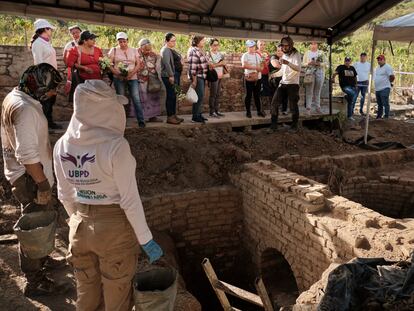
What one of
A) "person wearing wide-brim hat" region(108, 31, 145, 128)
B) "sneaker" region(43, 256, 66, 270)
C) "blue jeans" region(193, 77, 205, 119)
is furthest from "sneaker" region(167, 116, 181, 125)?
"sneaker" region(43, 256, 66, 270)

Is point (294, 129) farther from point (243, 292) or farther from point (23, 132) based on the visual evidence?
point (23, 132)

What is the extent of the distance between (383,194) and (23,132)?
20.9ft

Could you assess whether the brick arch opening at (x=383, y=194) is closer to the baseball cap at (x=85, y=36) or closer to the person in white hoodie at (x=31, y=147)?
the baseball cap at (x=85, y=36)

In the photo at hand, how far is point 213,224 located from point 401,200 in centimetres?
360

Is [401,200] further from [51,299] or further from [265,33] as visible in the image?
[51,299]

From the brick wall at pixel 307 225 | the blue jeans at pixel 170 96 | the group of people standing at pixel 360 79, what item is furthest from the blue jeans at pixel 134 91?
the group of people standing at pixel 360 79

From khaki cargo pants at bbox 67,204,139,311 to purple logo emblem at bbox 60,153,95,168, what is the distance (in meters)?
0.31

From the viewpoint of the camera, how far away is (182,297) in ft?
13.6

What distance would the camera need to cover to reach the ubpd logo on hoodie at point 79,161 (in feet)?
8.99

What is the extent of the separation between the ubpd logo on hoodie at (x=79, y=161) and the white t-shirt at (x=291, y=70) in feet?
19.2


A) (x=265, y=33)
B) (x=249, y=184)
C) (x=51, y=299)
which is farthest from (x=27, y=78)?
(x=265, y=33)

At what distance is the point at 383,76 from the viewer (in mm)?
10500

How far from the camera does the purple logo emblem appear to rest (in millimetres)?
2731

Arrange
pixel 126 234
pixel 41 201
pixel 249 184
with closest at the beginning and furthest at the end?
pixel 126 234 < pixel 41 201 < pixel 249 184
